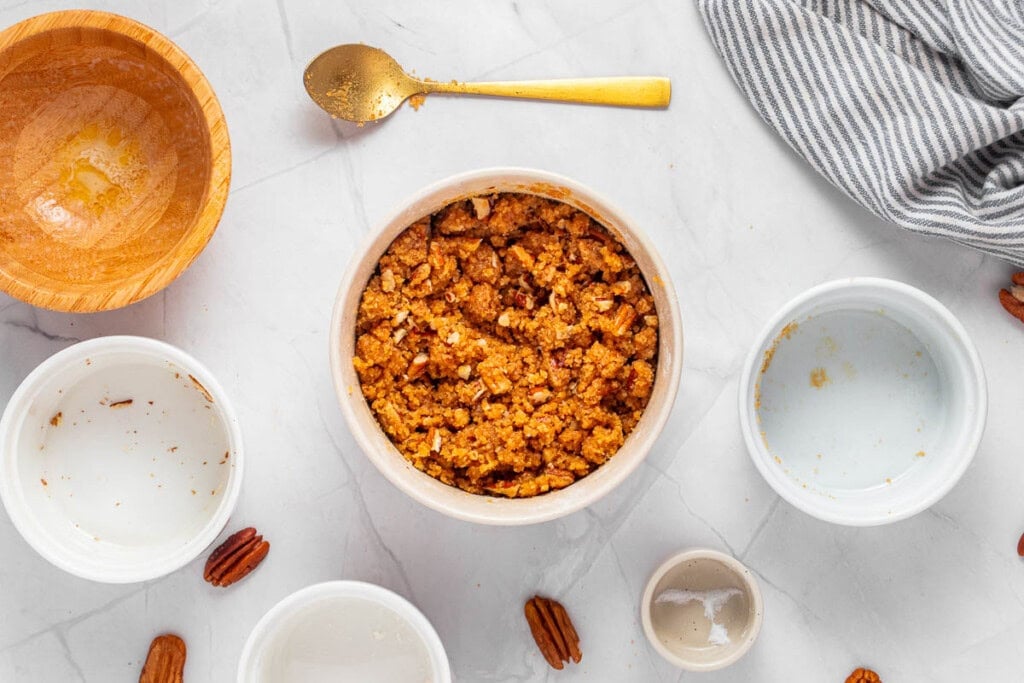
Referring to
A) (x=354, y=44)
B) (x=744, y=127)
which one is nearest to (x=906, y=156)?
(x=744, y=127)

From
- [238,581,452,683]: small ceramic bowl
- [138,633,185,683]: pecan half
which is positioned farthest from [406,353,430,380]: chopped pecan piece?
[138,633,185,683]: pecan half

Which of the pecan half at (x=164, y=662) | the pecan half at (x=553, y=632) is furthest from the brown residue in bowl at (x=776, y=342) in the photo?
the pecan half at (x=164, y=662)

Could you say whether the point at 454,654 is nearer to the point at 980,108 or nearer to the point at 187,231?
the point at 187,231

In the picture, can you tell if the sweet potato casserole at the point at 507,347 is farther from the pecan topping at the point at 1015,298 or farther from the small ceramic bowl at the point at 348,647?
the pecan topping at the point at 1015,298

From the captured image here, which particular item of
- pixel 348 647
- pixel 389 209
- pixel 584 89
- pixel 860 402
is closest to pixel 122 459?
pixel 348 647

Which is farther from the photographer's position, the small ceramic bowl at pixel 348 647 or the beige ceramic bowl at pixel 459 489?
the small ceramic bowl at pixel 348 647

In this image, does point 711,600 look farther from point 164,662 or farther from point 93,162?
point 93,162
